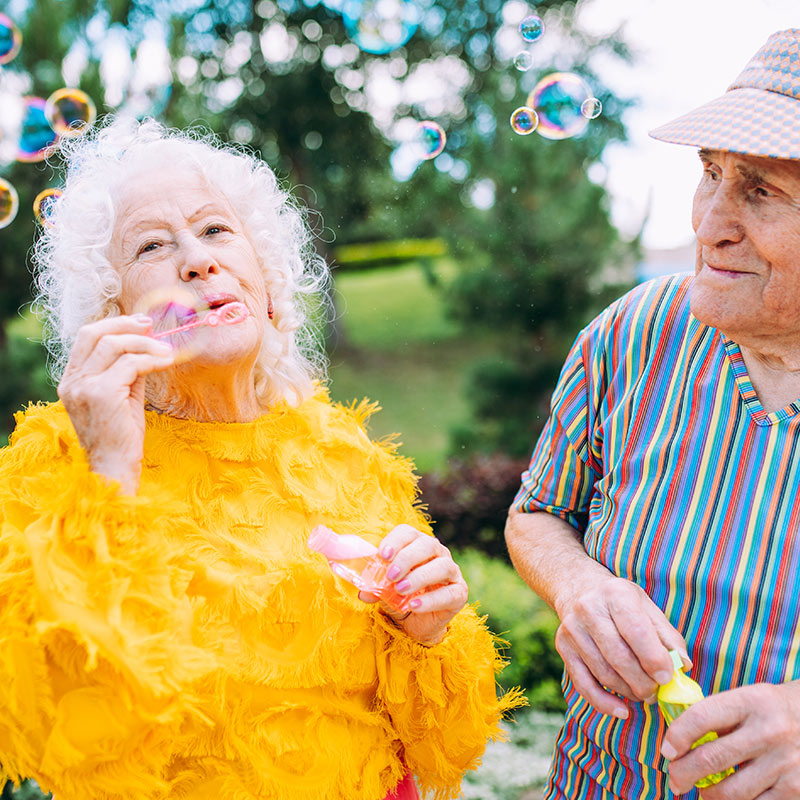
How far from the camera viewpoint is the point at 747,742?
4.06 feet

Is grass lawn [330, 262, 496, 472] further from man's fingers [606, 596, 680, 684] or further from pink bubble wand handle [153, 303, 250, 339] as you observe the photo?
man's fingers [606, 596, 680, 684]

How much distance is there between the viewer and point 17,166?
16.6 ft

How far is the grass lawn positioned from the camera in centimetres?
1041

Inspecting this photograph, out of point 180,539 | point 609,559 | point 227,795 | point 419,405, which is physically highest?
point 180,539

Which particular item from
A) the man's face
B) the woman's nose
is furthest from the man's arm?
the woman's nose

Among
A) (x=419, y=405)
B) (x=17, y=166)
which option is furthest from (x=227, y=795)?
(x=419, y=405)

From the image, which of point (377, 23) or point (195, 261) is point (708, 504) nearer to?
point (195, 261)

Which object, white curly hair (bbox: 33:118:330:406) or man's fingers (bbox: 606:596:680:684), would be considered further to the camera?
white curly hair (bbox: 33:118:330:406)

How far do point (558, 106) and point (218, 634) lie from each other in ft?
6.86

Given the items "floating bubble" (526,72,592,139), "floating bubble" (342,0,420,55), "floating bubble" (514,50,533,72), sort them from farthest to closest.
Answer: "floating bubble" (342,0,420,55), "floating bubble" (514,50,533,72), "floating bubble" (526,72,592,139)

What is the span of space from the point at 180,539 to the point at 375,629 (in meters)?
0.44

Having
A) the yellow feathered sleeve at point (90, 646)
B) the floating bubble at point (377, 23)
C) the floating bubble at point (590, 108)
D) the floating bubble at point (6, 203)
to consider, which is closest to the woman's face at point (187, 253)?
the yellow feathered sleeve at point (90, 646)

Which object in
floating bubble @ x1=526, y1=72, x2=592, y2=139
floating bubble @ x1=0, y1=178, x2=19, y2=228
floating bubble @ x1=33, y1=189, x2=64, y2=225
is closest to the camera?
floating bubble @ x1=33, y1=189, x2=64, y2=225

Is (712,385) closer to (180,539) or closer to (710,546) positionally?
(710,546)
